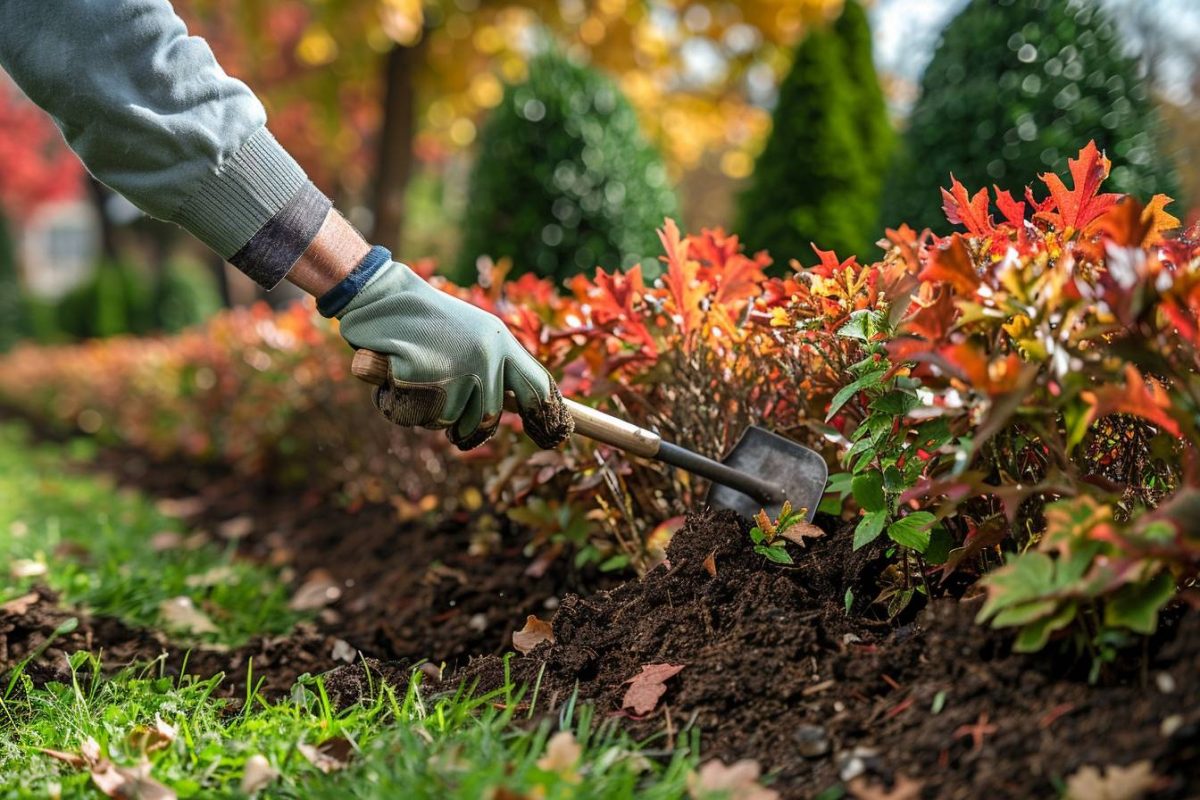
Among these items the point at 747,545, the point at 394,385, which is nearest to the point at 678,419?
the point at 747,545

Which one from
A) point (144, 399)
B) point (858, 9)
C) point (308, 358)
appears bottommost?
point (144, 399)

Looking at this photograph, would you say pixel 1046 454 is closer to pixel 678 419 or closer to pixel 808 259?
pixel 678 419

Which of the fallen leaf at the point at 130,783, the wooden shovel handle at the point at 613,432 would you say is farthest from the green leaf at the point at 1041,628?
the fallen leaf at the point at 130,783

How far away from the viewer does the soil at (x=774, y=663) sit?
53.9 inches

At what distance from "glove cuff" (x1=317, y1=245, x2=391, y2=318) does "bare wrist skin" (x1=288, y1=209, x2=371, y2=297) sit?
0.01 m

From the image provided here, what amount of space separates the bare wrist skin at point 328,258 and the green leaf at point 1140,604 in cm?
155

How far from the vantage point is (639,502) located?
2.66m

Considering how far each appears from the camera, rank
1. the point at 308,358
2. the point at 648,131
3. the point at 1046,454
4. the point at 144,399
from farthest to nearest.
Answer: the point at 648,131 < the point at 144,399 < the point at 308,358 < the point at 1046,454

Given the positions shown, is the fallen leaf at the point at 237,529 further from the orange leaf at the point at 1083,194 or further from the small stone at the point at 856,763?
the orange leaf at the point at 1083,194

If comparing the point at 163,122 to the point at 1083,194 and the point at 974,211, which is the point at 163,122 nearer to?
the point at 974,211

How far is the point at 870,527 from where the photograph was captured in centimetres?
179

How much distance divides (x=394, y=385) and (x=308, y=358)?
7.86ft

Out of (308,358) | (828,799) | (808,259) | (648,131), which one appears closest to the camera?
(828,799)

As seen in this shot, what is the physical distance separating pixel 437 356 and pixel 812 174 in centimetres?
368
